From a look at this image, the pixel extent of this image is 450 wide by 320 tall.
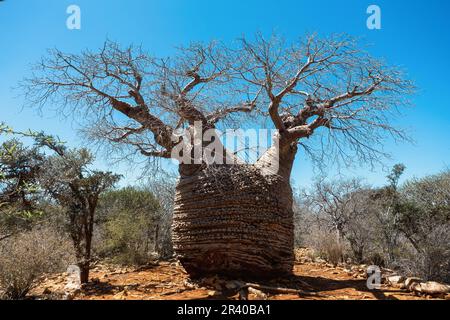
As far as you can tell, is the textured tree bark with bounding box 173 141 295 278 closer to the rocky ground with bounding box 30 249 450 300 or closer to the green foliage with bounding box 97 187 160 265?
the rocky ground with bounding box 30 249 450 300

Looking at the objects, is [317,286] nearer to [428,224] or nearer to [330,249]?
[330,249]

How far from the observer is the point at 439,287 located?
12.5 feet

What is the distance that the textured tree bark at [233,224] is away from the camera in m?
4.35

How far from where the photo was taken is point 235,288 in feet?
13.0

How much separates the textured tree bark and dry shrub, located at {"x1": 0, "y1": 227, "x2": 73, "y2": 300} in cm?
187

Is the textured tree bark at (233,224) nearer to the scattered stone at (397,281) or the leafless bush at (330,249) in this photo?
the scattered stone at (397,281)

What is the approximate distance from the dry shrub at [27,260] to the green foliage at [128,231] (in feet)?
7.91

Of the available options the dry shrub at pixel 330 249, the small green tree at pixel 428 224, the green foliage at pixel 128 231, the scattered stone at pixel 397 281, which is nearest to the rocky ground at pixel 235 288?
the scattered stone at pixel 397 281

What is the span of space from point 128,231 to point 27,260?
3306mm

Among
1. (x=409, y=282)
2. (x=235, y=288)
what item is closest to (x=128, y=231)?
(x=235, y=288)

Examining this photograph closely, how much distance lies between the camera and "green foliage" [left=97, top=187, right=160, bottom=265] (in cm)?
733
